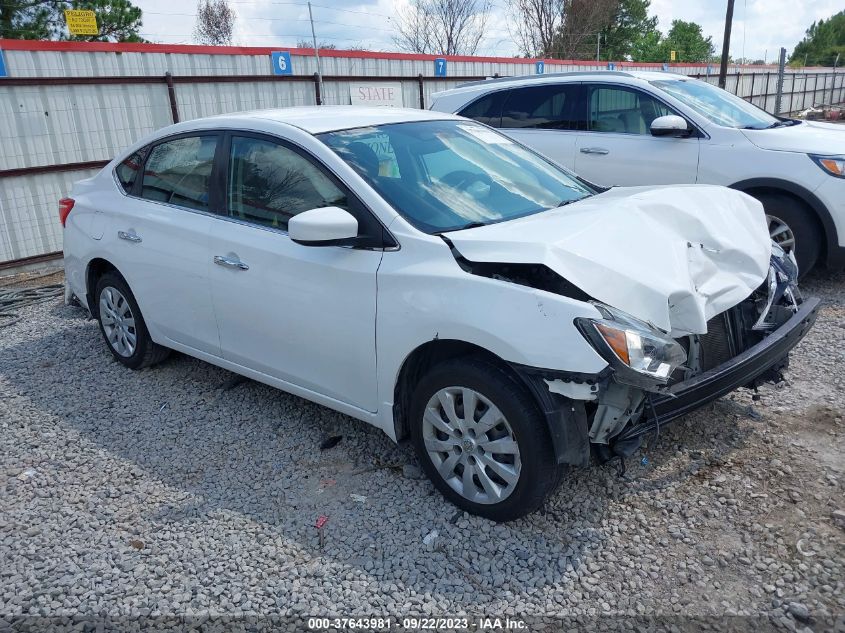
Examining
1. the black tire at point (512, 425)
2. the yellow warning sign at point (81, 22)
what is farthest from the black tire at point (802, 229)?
the yellow warning sign at point (81, 22)

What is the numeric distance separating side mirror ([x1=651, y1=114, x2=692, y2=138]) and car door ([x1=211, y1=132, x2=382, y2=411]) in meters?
4.03

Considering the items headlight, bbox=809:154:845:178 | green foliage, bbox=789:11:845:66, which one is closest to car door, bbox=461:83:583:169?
headlight, bbox=809:154:845:178

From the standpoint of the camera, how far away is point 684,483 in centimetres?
333

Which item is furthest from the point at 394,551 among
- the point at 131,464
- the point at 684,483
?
the point at 131,464

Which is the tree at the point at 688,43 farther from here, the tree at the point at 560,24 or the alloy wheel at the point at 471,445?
the alloy wheel at the point at 471,445

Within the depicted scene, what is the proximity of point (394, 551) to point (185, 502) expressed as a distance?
3.78 feet

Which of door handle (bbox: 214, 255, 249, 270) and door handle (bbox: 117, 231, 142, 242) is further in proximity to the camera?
door handle (bbox: 117, 231, 142, 242)

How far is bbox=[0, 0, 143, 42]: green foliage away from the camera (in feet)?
52.0

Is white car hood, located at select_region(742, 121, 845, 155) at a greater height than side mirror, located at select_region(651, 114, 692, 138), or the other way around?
side mirror, located at select_region(651, 114, 692, 138)

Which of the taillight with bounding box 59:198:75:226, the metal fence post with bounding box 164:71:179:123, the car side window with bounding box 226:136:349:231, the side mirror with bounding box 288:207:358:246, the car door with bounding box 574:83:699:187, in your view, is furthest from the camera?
the metal fence post with bounding box 164:71:179:123

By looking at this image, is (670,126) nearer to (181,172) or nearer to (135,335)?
(181,172)

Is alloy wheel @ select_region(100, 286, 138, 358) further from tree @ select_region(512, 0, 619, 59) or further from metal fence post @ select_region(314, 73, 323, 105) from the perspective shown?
tree @ select_region(512, 0, 619, 59)

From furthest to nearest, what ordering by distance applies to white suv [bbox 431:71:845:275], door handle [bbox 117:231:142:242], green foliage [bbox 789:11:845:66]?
green foliage [bbox 789:11:845:66], white suv [bbox 431:71:845:275], door handle [bbox 117:231:142:242]

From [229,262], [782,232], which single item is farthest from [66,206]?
[782,232]
